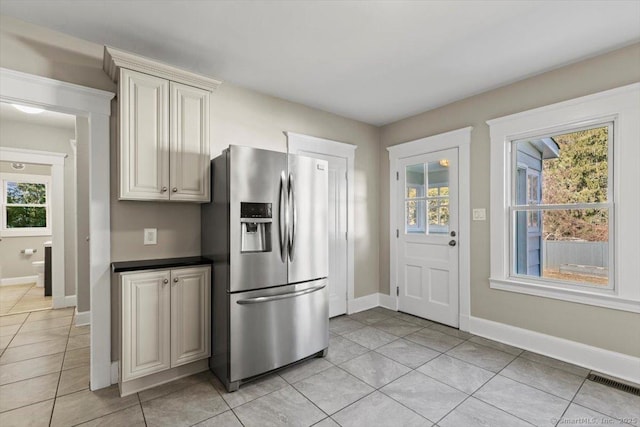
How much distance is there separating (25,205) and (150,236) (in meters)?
5.42

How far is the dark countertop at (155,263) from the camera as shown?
7.00ft

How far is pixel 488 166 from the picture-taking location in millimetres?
3150

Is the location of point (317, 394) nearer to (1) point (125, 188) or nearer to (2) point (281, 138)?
(1) point (125, 188)

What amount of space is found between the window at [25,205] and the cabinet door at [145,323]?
217 inches

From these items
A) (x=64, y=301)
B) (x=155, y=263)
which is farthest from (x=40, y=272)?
(x=155, y=263)

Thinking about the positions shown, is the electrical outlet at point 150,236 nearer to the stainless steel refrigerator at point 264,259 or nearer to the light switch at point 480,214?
the stainless steel refrigerator at point 264,259

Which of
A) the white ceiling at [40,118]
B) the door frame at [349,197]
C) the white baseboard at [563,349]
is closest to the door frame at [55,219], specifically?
the white ceiling at [40,118]

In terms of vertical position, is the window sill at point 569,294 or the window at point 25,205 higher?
the window at point 25,205

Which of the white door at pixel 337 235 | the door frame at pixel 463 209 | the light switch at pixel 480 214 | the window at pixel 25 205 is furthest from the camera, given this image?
the window at pixel 25 205

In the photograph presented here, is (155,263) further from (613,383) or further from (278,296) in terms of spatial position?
(613,383)

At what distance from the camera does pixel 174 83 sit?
2287mm

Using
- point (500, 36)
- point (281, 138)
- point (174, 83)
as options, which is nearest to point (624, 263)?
point (500, 36)

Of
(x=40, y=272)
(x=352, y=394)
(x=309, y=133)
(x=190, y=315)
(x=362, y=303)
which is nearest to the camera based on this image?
(x=352, y=394)

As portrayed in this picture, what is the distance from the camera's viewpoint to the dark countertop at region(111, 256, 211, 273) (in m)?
2.13
